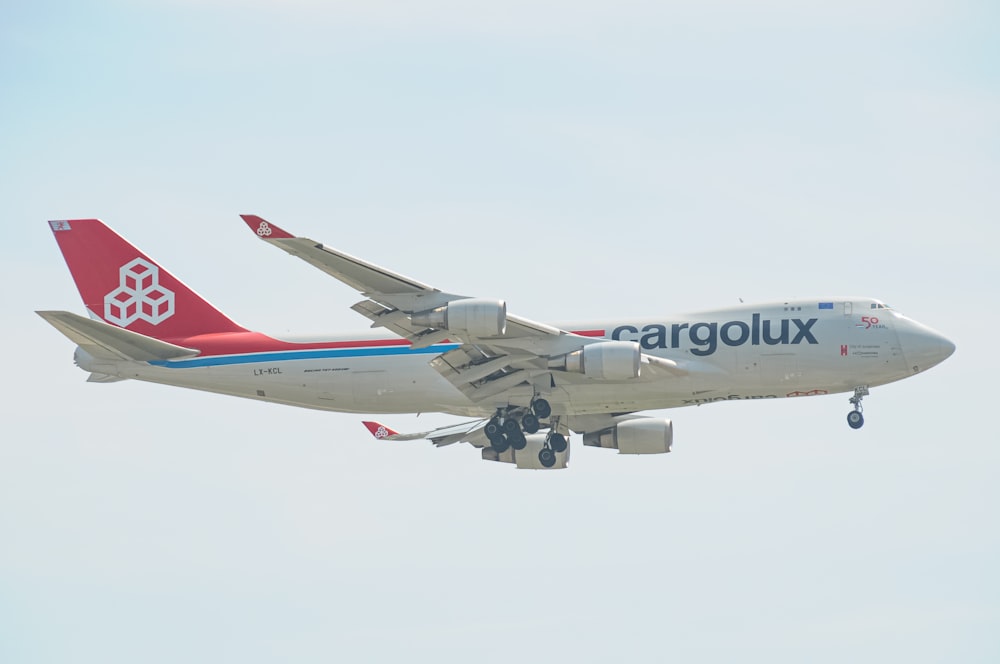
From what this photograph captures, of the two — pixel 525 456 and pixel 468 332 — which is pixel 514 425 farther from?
pixel 468 332

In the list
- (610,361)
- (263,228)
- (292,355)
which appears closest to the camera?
(263,228)

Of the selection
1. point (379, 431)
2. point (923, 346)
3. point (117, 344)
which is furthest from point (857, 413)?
point (117, 344)

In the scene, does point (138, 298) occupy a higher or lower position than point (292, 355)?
higher

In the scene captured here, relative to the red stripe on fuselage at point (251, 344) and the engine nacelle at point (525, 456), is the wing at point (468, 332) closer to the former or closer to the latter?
the red stripe on fuselage at point (251, 344)

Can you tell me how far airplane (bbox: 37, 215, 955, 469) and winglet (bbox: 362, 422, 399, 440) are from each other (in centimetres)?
489

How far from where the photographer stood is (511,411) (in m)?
50.3

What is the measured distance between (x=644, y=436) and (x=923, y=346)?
37.4 ft

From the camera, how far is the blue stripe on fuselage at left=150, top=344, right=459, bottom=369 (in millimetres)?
50625

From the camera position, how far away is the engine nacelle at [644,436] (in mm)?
54656

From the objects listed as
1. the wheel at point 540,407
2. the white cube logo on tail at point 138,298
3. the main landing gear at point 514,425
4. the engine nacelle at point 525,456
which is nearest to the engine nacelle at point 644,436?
the engine nacelle at point 525,456

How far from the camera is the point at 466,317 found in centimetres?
4425

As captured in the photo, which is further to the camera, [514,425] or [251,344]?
[251,344]

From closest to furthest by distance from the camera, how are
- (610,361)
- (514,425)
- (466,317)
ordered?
(466,317) < (610,361) < (514,425)

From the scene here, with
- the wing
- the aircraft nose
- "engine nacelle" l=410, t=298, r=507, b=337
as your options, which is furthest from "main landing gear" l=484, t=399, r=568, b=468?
the aircraft nose
